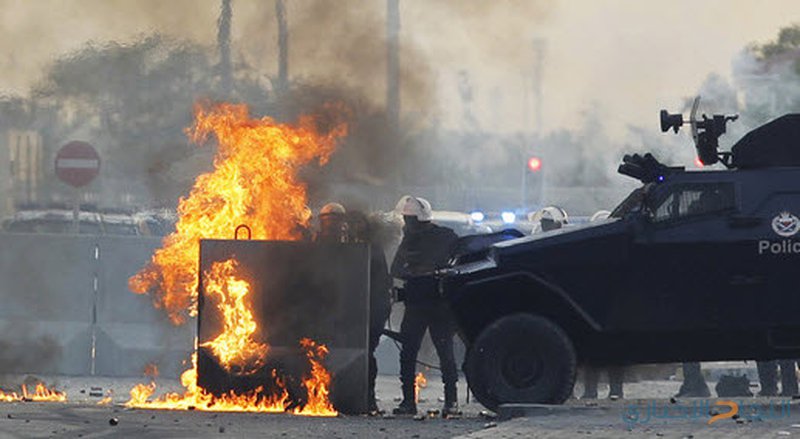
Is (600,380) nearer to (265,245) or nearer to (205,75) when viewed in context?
(265,245)

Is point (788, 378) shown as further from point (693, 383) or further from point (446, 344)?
point (446, 344)

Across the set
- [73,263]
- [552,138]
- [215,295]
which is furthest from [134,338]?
[552,138]

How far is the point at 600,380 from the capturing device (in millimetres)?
18594

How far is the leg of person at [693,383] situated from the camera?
21.9m

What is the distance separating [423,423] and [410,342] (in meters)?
2.04

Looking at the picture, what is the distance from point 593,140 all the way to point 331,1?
56.0 ft

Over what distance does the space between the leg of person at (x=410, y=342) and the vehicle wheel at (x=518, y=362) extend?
1.21m

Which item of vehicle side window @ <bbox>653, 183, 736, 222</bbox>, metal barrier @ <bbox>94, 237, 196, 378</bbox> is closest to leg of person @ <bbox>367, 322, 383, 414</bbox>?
vehicle side window @ <bbox>653, 183, 736, 222</bbox>

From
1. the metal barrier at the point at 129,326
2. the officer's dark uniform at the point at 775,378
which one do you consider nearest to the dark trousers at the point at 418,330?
the officer's dark uniform at the point at 775,378

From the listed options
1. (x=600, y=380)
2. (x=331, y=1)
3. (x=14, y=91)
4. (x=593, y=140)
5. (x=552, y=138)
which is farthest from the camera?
(x=552, y=138)

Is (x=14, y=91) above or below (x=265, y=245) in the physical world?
above

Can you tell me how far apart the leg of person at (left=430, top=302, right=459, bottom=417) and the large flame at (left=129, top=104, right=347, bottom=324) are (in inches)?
54.9

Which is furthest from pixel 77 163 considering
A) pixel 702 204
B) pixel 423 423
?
pixel 702 204

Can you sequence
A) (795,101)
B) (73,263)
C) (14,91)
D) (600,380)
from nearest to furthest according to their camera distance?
(600,380) < (14,91) < (73,263) < (795,101)
